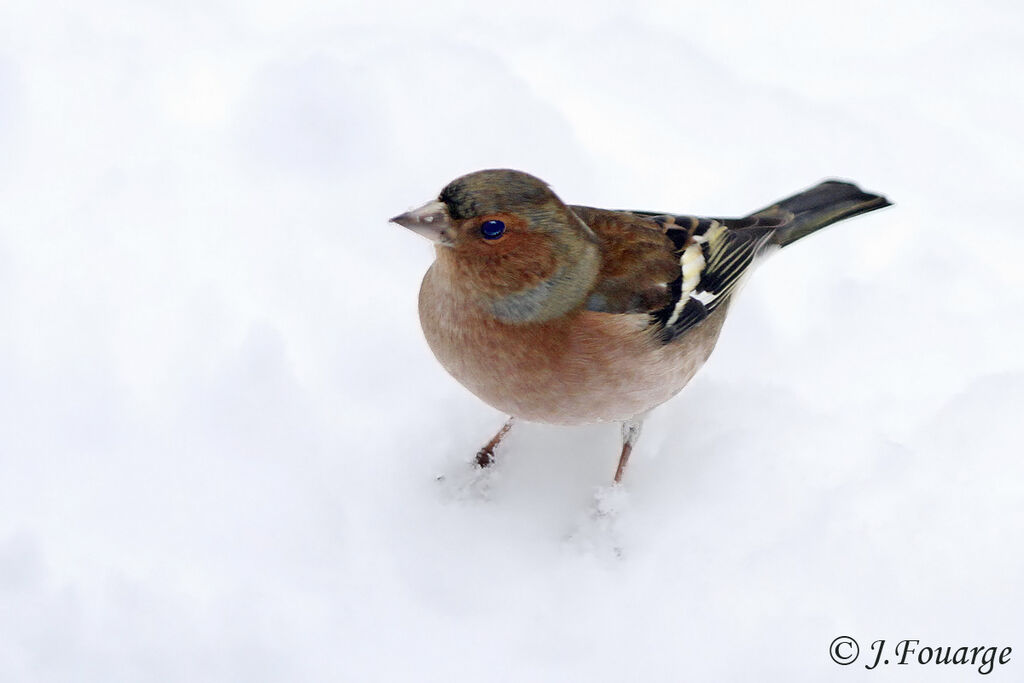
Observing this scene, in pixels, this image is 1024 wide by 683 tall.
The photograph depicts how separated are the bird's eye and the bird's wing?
0.40m

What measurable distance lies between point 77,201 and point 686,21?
3496 mm

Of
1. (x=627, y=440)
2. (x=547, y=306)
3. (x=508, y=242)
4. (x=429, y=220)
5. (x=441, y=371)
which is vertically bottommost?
(x=627, y=440)

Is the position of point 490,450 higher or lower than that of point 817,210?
lower

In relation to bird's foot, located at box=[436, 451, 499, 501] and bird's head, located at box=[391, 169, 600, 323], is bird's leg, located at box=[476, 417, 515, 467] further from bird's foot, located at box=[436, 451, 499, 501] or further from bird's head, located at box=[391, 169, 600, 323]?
bird's head, located at box=[391, 169, 600, 323]

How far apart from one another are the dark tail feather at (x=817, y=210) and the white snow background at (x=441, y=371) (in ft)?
1.26

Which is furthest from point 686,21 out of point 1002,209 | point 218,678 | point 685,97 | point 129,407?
point 218,678

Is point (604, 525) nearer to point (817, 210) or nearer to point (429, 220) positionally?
point (429, 220)

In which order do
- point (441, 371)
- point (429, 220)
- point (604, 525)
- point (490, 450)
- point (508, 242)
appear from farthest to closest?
1. point (441, 371)
2. point (490, 450)
3. point (604, 525)
4. point (508, 242)
5. point (429, 220)

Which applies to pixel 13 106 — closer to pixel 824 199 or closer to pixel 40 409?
pixel 40 409

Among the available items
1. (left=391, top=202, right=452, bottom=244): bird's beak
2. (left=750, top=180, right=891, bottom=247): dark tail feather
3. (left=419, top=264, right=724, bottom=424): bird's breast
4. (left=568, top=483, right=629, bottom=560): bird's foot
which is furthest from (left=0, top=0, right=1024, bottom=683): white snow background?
(left=391, top=202, right=452, bottom=244): bird's beak

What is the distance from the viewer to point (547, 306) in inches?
119

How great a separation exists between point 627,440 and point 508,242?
946 mm

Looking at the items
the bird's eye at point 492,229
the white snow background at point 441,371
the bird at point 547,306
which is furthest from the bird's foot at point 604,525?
the bird's eye at point 492,229

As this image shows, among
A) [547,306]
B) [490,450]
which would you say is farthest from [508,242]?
[490,450]
